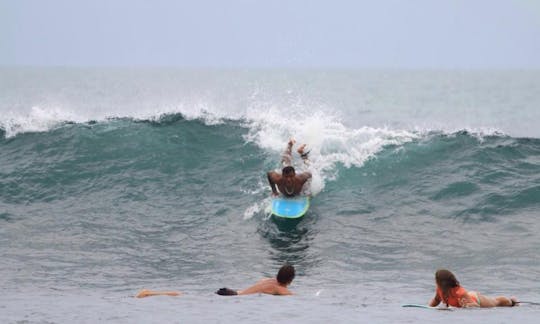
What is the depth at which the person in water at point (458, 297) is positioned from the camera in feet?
24.8

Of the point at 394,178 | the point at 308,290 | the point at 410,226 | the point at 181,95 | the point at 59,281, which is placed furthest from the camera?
the point at 181,95

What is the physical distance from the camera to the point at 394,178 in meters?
17.0

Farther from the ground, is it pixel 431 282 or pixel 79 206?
pixel 79 206

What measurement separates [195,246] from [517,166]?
899cm

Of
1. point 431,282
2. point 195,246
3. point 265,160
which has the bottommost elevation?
point 431,282

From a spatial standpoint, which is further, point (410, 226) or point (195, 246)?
point (410, 226)

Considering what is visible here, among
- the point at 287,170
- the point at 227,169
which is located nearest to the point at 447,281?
the point at 287,170

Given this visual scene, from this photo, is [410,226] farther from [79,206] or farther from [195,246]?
[79,206]

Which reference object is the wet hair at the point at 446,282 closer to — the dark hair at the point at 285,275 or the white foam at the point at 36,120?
the dark hair at the point at 285,275

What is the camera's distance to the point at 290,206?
14.3 m

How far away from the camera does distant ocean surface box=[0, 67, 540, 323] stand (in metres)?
7.69

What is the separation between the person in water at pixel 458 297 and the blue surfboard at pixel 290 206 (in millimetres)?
6542

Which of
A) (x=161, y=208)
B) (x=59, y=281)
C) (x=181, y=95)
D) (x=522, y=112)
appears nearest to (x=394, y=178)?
(x=161, y=208)

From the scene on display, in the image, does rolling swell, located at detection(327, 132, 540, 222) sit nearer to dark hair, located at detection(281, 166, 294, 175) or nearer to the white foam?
Result: dark hair, located at detection(281, 166, 294, 175)
